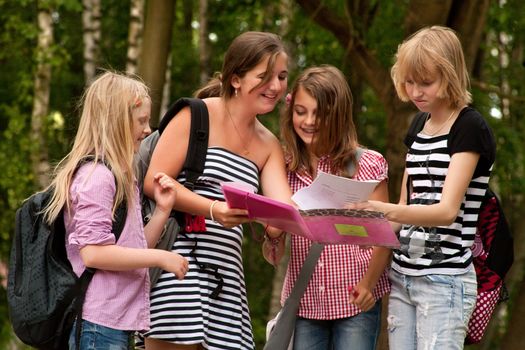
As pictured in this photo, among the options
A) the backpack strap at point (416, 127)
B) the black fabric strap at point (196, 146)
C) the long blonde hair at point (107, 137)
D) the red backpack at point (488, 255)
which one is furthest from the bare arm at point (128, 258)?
the red backpack at point (488, 255)

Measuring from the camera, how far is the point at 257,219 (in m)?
4.66

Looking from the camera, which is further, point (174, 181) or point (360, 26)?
point (360, 26)

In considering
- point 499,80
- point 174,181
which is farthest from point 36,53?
point 174,181

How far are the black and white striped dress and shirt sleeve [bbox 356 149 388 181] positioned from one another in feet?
1.71

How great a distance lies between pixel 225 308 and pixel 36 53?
10839mm

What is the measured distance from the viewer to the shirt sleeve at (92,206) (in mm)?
4348

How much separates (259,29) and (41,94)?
11.2ft

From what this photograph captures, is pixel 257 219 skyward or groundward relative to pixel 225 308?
skyward

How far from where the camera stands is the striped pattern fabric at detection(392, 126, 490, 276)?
4648 mm

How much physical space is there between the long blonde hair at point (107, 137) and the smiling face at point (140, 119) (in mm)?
17

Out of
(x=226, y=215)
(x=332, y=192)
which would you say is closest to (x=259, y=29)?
(x=226, y=215)

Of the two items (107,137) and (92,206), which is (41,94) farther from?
(92,206)

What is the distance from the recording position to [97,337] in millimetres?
4402

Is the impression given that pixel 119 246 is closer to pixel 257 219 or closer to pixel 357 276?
pixel 257 219
